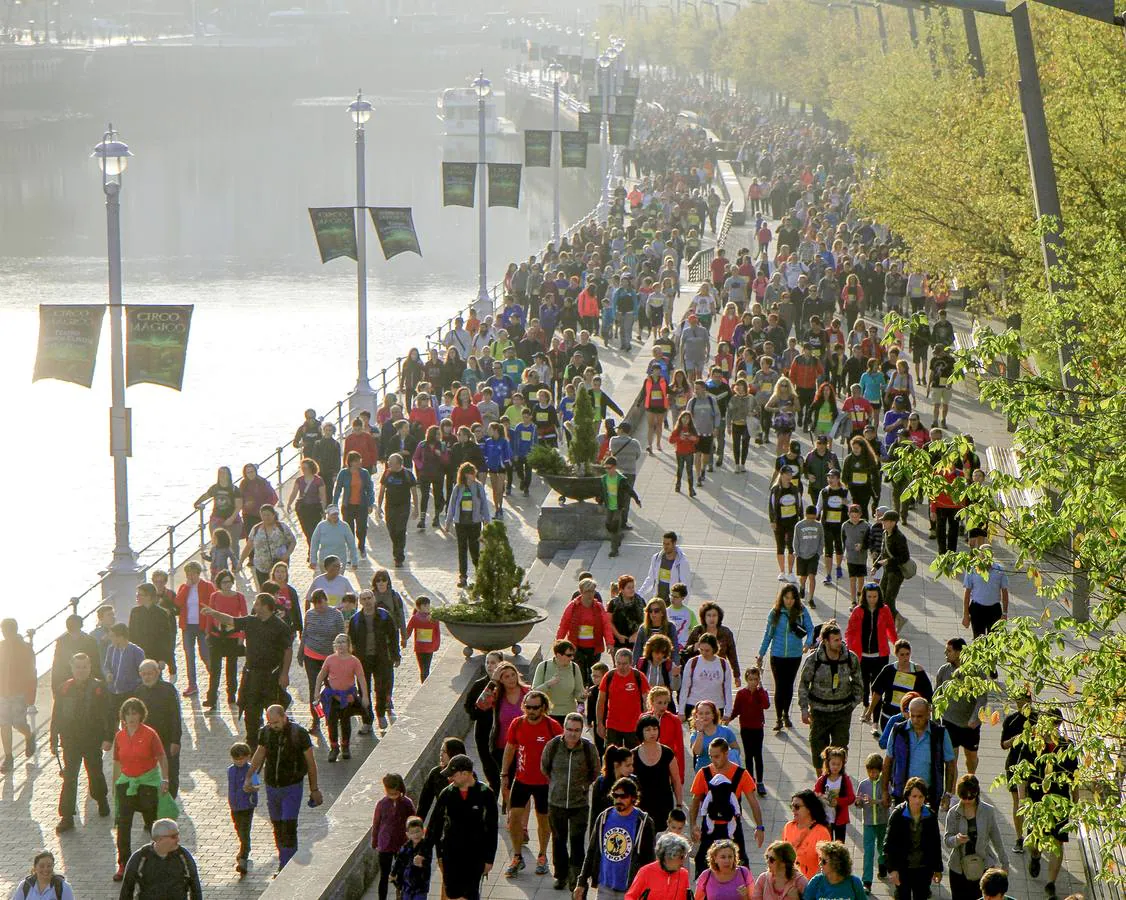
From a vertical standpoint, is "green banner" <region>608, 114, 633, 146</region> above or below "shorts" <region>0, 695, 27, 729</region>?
above

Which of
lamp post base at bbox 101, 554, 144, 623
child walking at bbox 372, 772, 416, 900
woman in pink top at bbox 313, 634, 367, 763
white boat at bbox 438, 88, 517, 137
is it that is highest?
child walking at bbox 372, 772, 416, 900

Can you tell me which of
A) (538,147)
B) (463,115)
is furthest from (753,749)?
(463,115)

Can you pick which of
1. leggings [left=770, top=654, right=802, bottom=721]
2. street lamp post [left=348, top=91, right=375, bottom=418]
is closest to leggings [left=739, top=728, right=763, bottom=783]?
leggings [left=770, top=654, right=802, bottom=721]

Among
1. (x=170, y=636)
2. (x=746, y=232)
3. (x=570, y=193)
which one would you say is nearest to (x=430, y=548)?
(x=170, y=636)

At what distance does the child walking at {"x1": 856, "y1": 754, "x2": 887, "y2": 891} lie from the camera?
37.2ft

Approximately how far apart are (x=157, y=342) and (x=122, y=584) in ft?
7.91

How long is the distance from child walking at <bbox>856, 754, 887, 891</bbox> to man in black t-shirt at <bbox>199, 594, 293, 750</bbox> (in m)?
5.10

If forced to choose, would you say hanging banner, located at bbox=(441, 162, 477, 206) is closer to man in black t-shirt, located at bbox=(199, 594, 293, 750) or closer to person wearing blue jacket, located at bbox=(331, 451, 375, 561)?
person wearing blue jacket, located at bbox=(331, 451, 375, 561)

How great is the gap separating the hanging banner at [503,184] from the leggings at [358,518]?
17668mm

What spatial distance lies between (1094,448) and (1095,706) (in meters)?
1.53

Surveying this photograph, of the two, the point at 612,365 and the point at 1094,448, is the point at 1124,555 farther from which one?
the point at 612,365

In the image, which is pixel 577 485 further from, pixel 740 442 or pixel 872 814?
pixel 872 814

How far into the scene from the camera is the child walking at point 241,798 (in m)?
12.4

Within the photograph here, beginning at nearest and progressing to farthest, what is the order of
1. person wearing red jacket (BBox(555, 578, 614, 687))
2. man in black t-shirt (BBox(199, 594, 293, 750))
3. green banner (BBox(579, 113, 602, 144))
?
person wearing red jacket (BBox(555, 578, 614, 687)) → man in black t-shirt (BBox(199, 594, 293, 750)) → green banner (BBox(579, 113, 602, 144))
